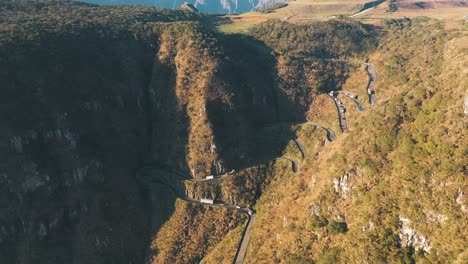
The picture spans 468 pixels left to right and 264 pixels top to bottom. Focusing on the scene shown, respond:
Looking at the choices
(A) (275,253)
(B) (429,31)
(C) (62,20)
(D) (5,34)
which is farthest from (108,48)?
(B) (429,31)

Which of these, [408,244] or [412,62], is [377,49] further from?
[408,244]

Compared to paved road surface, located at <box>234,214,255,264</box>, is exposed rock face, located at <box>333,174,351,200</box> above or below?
above

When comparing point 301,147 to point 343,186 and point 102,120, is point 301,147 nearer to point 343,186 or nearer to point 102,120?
point 343,186

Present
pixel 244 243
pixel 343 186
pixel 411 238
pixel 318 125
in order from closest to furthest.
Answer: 1. pixel 411 238
2. pixel 343 186
3. pixel 244 243
4. pixel 318 125

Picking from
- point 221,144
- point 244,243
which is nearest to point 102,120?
point 221,144

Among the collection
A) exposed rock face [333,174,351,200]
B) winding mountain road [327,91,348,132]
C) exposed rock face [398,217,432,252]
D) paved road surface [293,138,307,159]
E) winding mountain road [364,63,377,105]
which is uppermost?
winding mountain road [364,63,377,105]

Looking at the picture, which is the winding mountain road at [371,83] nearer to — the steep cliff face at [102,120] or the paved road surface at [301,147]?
the paved road surface at [301,147]

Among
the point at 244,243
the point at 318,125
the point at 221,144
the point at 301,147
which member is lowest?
the point at 244,243

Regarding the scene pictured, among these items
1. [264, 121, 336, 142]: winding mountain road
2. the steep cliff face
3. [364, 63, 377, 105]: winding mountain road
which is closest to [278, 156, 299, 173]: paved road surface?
the steep cliff face

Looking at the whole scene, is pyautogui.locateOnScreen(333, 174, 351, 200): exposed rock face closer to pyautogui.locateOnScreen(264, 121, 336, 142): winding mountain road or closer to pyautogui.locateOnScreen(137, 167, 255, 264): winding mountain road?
pyautogui.locateOnScreen(137, 167, 255, 264): winding mountain road

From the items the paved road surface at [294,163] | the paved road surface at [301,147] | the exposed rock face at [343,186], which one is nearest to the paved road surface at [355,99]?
the paved road surface at [301,147]

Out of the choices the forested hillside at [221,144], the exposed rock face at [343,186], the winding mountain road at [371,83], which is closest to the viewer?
the forested hillside at [221,144]
